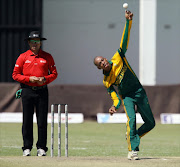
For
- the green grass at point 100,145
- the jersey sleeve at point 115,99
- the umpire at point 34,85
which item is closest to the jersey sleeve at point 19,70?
the umpire at point 34,85

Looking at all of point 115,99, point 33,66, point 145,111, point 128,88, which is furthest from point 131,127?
point 33,66

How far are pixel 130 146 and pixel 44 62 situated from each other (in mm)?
1904

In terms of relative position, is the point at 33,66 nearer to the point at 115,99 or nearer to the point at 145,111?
the point at 115,99

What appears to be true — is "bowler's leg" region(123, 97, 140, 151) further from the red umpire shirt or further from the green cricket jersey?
the red umpire shirt

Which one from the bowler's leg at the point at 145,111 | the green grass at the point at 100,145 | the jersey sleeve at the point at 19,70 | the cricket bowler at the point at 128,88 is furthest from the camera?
the jersey sleeve at the point at 19,70

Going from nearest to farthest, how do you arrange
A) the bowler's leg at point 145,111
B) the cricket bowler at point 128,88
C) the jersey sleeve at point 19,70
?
the cricket bowler at point 128,88 < the bowler's leg at point 145,111 < the jersey sleeve at point 19,70

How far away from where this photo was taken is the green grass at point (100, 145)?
839cm

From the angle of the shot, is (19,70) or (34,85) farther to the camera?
(19,70)

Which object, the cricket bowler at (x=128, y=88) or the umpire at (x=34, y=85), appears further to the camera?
the umpire at (x=34, y=85)

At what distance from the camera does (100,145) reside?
1199 centimetres

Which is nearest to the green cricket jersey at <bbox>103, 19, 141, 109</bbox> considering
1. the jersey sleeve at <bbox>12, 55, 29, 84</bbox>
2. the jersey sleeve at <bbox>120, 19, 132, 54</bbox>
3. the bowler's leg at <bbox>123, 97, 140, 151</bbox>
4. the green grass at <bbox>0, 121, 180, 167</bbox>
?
the jersey sleeve at <bbox>120, 19, 132, 54</bbox>

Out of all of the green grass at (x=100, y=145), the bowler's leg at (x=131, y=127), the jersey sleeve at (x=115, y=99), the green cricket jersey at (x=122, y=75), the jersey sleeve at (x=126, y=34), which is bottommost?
the green grass at (x=100, y=145)

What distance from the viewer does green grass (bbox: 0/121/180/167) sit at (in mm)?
8391

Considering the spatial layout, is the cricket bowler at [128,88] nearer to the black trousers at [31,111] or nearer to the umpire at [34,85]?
the umpire at [34,85]
